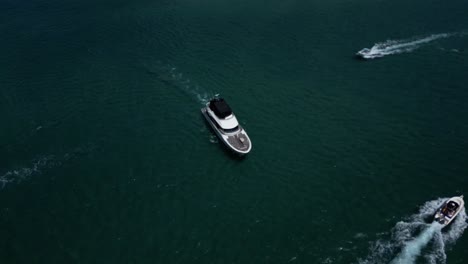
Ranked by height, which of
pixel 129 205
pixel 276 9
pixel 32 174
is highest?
pixel 276 9

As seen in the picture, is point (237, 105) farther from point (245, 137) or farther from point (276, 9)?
point (276, 9)

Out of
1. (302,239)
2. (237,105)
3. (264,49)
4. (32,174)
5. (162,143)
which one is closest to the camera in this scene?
(302,239)

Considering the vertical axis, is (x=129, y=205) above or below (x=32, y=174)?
below

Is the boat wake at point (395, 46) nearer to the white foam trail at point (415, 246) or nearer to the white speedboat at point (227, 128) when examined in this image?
the white speedboat at point (227, 128)

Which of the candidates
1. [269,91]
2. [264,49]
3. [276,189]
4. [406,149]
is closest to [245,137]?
[276,189]

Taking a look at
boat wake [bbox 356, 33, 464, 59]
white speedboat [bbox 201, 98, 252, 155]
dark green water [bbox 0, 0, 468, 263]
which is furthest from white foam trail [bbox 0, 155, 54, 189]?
boat wake [bbox 356, 33, 464, 59]
